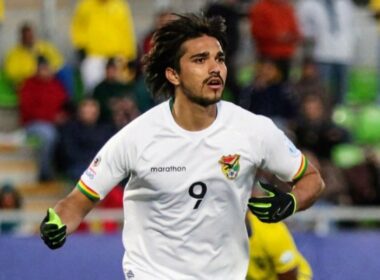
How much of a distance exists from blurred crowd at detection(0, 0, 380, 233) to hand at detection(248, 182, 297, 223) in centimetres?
548

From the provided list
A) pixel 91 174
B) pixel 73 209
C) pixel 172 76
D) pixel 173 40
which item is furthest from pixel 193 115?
pixel 73 209

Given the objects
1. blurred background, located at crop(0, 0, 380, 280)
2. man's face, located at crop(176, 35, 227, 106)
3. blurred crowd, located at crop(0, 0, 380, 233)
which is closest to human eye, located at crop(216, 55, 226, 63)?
man's face, located at crop(176, 35, 227, 106)

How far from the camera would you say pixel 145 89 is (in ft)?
42.3

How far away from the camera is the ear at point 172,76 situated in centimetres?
663

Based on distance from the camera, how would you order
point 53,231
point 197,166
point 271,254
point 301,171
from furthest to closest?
point 271,254
point 301,171
point 197,166
point 53,231

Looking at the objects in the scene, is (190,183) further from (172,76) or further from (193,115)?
(172,76)

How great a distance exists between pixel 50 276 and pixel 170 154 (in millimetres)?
2914

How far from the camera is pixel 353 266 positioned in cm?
923

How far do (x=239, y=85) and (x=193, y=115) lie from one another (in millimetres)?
7280

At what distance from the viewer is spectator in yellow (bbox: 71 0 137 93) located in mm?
14047

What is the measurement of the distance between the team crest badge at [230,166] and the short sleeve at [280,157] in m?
0.14

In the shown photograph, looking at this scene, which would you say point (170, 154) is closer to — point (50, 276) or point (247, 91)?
point (50, 276)

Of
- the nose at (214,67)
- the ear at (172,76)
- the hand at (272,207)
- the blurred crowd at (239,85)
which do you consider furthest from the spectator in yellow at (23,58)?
the hand at (272,207)

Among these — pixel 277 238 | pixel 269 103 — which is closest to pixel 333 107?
pixel 269 103
